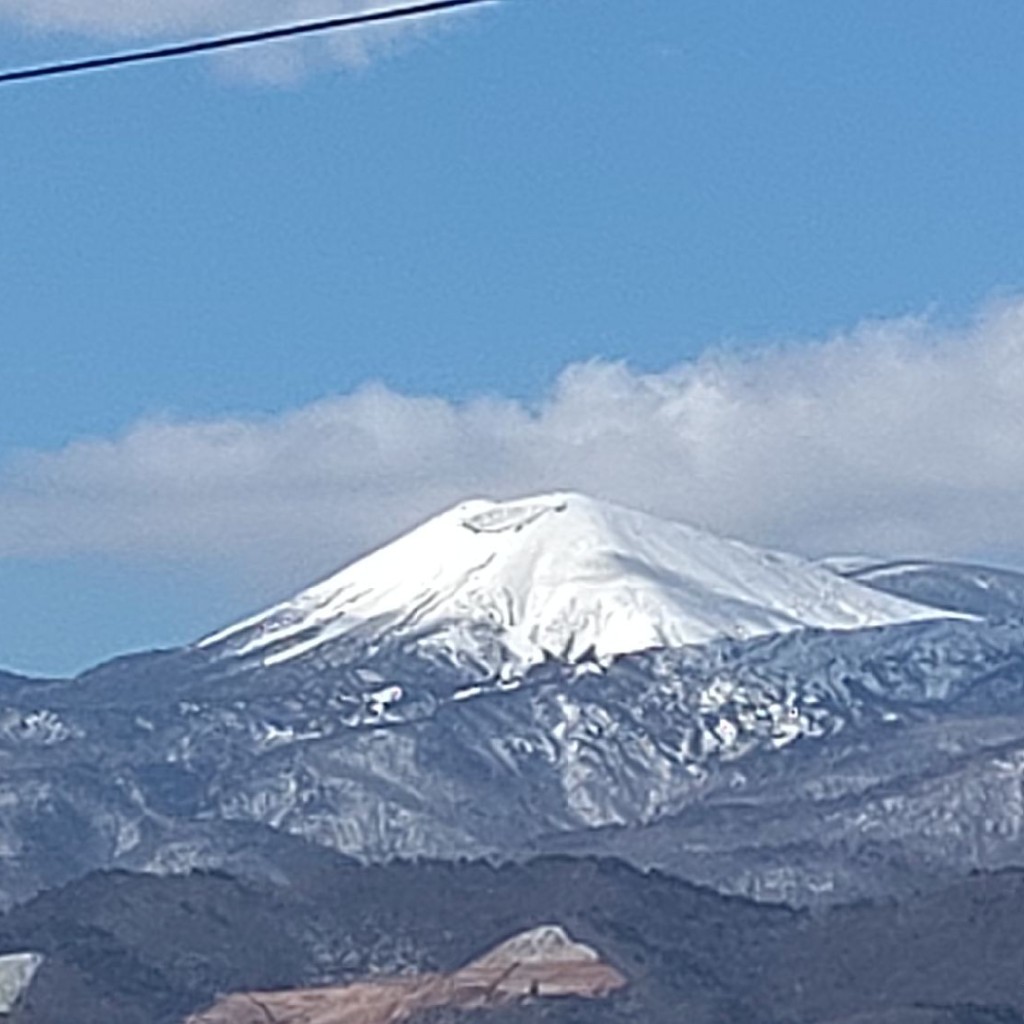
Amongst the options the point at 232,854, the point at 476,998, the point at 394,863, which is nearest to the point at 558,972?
the point at 476,998

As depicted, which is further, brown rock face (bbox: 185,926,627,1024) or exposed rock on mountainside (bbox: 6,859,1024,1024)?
exposed rock on mountainside (bbox: 6,859,1024,1024)

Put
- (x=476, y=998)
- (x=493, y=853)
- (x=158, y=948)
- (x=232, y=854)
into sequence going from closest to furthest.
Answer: (x=476, y=998) → (x=158, y=948) → (x=232, y=854) → (x=493, y=853)

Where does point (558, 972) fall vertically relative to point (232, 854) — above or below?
below

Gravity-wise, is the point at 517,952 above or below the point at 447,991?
above

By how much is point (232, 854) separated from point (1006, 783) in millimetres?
43172

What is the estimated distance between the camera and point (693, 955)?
112 m

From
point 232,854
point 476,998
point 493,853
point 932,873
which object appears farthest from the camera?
point 493,853

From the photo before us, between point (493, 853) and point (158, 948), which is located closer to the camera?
point (158, 948)

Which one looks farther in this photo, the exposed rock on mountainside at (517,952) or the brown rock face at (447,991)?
the exposed rock on mountainside at (517,952)

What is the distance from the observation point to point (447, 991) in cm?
9962

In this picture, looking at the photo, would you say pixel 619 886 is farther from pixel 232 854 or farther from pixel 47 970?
pixel 232 854

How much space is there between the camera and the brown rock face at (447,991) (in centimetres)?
9719

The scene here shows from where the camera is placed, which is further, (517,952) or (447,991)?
(517,952)

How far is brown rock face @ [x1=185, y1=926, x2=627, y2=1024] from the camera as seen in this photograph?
97.2 metres
